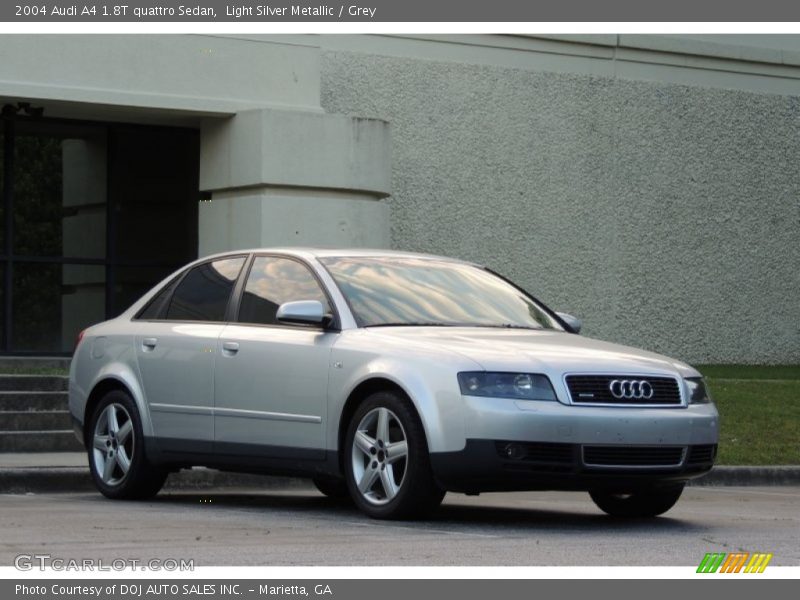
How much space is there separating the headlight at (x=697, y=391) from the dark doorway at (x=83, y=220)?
445 inches

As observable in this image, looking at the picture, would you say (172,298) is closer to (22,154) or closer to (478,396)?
(478,396)

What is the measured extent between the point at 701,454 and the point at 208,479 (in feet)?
13.7

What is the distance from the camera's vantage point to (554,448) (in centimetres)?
898

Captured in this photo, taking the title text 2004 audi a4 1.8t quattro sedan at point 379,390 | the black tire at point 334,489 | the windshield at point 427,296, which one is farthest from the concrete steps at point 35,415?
the windshield at point 427,296

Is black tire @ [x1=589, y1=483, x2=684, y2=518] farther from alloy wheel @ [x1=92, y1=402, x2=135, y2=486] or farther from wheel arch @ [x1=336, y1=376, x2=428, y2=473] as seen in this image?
alloy wheel @ [x1=92, y1=402, x2=135, y2=486]

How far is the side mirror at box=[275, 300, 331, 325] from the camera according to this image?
32.0 feet

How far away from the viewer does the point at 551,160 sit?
21141 mm

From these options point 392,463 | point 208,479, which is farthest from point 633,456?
point 208,479

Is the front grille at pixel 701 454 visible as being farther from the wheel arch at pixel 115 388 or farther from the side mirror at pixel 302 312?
the wheel arch at pixel 115 388

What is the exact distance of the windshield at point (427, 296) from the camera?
1005cm

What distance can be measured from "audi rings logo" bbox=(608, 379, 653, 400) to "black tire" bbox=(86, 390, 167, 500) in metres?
3.24

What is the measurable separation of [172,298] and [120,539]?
299 centimetres

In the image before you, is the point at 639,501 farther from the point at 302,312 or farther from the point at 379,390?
the point at 302,312

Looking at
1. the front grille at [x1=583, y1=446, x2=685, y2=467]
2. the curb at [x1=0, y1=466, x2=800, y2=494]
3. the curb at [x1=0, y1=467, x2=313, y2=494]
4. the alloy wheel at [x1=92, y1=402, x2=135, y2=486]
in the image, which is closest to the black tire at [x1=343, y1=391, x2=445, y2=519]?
the front grille at [x1=583, y1=446, x2=685, y2=467]
